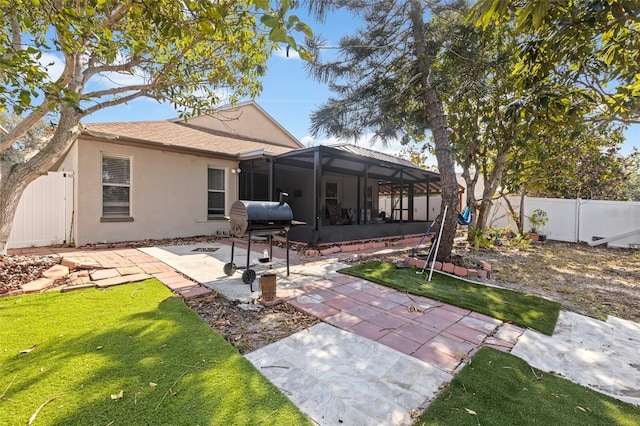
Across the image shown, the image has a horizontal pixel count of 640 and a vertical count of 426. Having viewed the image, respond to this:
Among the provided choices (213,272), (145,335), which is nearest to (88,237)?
(213,272)

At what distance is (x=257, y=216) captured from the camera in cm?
467

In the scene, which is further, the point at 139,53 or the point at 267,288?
the point at 139,53

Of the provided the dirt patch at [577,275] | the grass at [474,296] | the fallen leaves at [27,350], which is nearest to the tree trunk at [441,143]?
the grass at [474,296]

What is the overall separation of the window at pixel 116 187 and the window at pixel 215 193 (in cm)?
244

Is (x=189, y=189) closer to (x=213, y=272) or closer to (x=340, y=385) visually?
(x=213, y=272)

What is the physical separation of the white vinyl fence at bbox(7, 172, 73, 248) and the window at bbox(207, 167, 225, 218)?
375 cm

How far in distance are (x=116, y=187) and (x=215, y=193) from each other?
298 centimetres

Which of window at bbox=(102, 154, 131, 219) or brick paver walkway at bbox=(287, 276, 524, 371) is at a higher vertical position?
window at bbox=(102, 154, 131, 219)

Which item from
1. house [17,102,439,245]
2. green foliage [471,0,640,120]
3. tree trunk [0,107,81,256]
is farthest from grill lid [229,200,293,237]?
green foliage [471,0,640,120]

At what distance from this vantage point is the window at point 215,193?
10188 mm

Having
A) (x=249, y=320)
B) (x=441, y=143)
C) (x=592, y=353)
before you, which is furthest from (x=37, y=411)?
(x=441, y=143)

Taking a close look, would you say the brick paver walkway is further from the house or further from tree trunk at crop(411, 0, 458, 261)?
the house

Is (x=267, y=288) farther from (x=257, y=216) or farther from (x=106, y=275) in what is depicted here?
(x=106, y=275)

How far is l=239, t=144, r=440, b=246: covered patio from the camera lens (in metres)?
8.32
